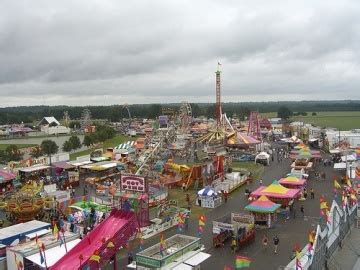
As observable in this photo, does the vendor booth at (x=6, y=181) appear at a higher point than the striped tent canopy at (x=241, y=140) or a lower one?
lower

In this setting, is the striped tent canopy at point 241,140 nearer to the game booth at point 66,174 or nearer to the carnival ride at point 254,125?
the carnival ride at point 254,125

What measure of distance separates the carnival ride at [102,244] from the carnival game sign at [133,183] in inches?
140

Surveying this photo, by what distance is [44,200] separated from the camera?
82.5 feet

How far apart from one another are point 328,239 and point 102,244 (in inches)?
361

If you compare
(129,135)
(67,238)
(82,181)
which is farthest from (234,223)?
(129,135)

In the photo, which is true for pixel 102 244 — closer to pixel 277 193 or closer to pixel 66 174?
pixel 277 193

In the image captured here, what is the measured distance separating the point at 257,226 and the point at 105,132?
56719 millimetres

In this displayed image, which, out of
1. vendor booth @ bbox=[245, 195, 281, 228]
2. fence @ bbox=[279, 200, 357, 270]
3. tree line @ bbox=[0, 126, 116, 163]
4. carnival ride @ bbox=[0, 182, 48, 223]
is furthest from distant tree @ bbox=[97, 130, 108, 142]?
fence @ bbox=[279, 200, 357, 270]

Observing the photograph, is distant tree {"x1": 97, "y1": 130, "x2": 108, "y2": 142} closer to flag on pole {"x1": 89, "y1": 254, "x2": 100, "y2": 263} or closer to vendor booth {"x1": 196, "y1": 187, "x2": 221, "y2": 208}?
vendor booth {"x1": 196, "y1": 187, "x2": 221, "y2": 208}

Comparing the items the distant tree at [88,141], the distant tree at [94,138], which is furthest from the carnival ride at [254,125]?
the distant tree at [94,138]

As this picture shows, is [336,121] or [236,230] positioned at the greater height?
[236,230]

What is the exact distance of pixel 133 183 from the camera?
2142cm

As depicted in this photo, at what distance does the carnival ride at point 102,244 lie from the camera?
47.6 feet

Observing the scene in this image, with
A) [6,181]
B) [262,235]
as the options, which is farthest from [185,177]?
[6,181]
